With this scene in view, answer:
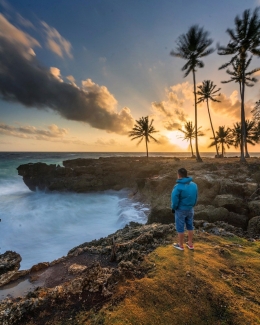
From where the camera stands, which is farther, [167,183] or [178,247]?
[167,183]

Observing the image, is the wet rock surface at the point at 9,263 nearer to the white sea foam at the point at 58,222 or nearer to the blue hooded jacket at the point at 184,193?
the white sea foam at the point at 58,222

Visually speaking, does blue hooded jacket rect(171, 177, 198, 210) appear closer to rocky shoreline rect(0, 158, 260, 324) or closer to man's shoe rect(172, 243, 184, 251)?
man's shoe rect(172, 243, 184, 251)

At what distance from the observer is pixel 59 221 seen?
13930 millimetres

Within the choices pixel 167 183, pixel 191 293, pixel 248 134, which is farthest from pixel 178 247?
pixel 248 134

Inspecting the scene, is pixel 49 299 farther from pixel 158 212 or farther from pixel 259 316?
pixel 158 212

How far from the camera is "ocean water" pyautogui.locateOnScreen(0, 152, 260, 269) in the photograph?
977 centimetres

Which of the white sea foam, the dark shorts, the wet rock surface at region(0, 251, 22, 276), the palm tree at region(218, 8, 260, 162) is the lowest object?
the white sea foam

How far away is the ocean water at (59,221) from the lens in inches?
→ 384

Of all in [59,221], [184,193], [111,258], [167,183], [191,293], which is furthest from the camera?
[59,221]

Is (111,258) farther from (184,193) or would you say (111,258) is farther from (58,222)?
(58,222)

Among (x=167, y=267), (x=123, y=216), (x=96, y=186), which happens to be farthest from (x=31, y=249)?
(x=96, y=186)

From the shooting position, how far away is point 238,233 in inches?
219

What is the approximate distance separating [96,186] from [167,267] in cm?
1933

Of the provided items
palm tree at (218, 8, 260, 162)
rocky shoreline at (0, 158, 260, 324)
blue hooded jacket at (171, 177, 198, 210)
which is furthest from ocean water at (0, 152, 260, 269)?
palm tree at (218, 8, 260, 162)
